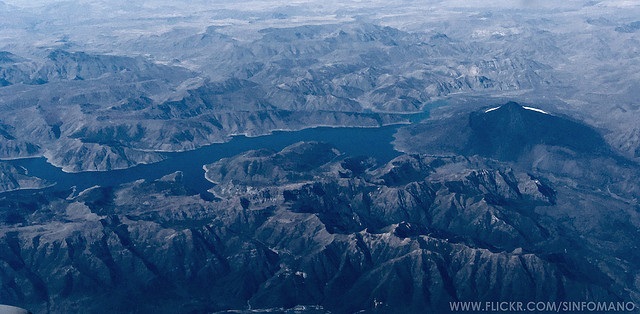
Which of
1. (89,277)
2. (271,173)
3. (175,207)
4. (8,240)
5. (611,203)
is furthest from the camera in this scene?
(271,173)

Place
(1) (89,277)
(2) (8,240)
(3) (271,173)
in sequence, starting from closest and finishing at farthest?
(1) (89,277), (2) (8,240), (3) (271,173)

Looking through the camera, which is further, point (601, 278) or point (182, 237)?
point (182, 237)

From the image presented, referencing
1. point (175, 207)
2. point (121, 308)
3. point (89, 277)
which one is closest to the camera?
point (121, 308)

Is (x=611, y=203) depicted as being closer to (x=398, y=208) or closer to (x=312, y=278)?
(x=398, y=208)

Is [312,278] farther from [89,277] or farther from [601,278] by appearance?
[601,278]

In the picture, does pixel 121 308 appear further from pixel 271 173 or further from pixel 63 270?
pixel 271 173

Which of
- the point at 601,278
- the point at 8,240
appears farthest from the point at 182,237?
the point at 601,278

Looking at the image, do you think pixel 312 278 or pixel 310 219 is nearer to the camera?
pixel 312 278

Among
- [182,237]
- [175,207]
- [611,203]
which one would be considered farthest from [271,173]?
[611,203]

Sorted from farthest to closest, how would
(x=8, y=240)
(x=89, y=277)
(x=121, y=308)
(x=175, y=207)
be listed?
(x=175, y=207), (x=8, y=240), (x=89, y=277), (x=121, y=308)
